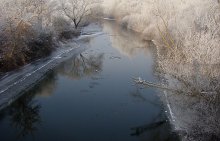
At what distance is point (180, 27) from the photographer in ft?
88.8

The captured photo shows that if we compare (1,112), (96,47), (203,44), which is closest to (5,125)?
(1,112)

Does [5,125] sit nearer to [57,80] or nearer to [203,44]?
[57,80]

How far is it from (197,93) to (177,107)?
9.32ft

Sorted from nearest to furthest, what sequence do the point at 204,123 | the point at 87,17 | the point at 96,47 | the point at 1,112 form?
the point at 204,123, the point at 1,112, the point at 96,47, the point at 87,17

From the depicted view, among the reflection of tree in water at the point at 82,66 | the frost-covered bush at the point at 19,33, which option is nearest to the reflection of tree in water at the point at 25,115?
the frost-covered bush at the point at 19,33

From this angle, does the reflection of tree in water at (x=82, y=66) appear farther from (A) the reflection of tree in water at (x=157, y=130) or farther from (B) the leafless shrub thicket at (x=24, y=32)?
(A) the reflection of tree in water at (x=157, y=130)

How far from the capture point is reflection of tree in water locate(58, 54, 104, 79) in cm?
2702

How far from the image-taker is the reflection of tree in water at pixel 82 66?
2702 centimetres

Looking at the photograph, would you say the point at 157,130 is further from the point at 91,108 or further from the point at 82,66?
the point at 82,66

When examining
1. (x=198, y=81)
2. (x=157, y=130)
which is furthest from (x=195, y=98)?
(x=157, y=130)

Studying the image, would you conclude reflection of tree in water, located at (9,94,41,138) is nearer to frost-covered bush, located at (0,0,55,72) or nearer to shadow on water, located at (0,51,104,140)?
shadow on water, located at (0,51,104,140)

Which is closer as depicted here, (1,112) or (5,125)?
(5,125)

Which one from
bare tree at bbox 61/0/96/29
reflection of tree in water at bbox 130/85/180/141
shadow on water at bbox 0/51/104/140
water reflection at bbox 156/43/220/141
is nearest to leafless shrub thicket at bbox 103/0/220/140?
water reflection at bbox 156/43/220/141

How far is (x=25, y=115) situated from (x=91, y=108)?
148 inches
